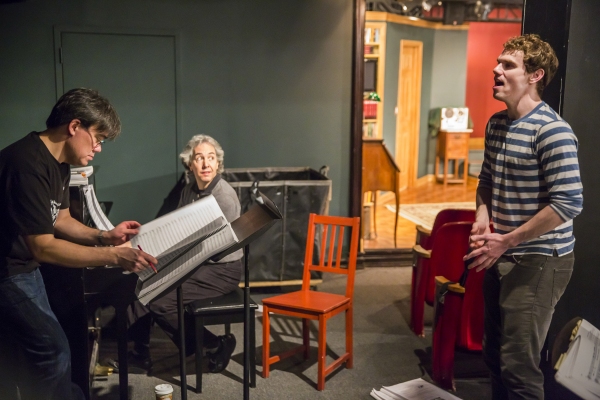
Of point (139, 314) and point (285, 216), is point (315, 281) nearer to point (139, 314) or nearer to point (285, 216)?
point (285, 216)

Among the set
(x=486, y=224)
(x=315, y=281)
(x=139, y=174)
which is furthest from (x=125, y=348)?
(x=139, y=174)

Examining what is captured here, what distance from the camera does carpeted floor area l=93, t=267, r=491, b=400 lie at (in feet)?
10.3

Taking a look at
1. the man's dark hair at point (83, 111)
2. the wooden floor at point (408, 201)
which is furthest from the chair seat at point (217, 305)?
the wooden floor at point (408, 201)

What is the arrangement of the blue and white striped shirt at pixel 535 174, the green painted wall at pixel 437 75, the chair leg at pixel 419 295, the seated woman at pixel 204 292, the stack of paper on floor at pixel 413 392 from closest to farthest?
the blue and white striped shirt at pixel 535 174, the stack of paper on floor at pixel 413 392, the seated woman at pixel 204 292, the chair leg at pixel 419 295, the green painted wall at pixel 437 75

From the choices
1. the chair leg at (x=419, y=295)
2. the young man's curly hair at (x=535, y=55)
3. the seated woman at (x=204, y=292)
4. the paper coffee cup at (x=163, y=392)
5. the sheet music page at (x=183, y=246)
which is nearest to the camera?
the sheet music page at (x=183, y=246)

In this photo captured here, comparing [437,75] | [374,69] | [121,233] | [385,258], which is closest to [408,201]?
[374,69]

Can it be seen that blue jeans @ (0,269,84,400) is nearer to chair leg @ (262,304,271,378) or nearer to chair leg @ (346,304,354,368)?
chair leg @ (262,304,271,378)

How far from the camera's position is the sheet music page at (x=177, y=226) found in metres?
1.96

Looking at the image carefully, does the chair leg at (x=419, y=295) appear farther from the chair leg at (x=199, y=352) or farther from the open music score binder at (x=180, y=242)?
the open music score binder at (x=180, y=242)

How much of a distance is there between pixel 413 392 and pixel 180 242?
164cm

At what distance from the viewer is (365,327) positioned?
13.2 feet

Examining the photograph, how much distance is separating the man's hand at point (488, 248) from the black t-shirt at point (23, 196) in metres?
1.39

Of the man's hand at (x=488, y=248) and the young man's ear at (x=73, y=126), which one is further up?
the young man's ear at (x=73, y=126)

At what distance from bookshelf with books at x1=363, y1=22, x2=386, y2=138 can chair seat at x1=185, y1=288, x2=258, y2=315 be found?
15.3ft
